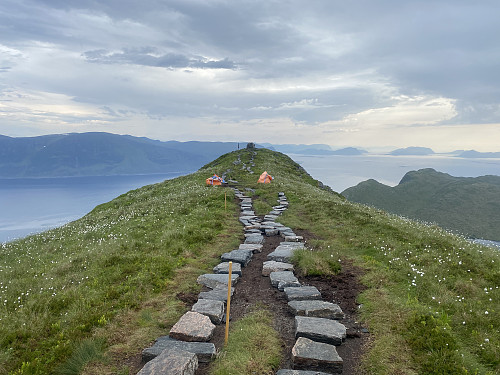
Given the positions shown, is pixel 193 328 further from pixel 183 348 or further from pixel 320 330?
pixel 320 330

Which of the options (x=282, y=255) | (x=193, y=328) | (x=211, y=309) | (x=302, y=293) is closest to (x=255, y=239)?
(x=282, y=255)

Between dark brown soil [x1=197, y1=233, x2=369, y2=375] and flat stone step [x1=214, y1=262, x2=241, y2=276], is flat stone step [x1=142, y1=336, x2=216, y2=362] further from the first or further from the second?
flat stone step [x1=214, y1=262, x2=241, y2=276]

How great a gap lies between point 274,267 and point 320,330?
3.96m

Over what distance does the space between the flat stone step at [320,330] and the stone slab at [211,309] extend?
1.93 metres

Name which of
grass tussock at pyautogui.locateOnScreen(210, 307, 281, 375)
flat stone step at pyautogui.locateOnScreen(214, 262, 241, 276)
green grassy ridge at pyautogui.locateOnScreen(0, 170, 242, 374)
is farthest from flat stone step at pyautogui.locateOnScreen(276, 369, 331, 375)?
flat stone step at pyautogui.locateOnScreen(214, 262, 241, 276)

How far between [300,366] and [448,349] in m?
3.03

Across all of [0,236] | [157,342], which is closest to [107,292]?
[157,342]

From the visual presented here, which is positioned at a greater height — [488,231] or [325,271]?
Result: [325,271]

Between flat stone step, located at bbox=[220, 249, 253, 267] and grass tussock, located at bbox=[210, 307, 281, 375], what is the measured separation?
373cm

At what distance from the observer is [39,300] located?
819 cm

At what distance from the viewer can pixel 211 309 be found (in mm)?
7523

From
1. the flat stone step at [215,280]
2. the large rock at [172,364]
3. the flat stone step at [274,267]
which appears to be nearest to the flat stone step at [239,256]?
the flat stone step at [274,267]

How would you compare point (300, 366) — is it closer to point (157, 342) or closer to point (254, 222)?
point (157, 342)

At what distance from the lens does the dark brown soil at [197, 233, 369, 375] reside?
6.26m
